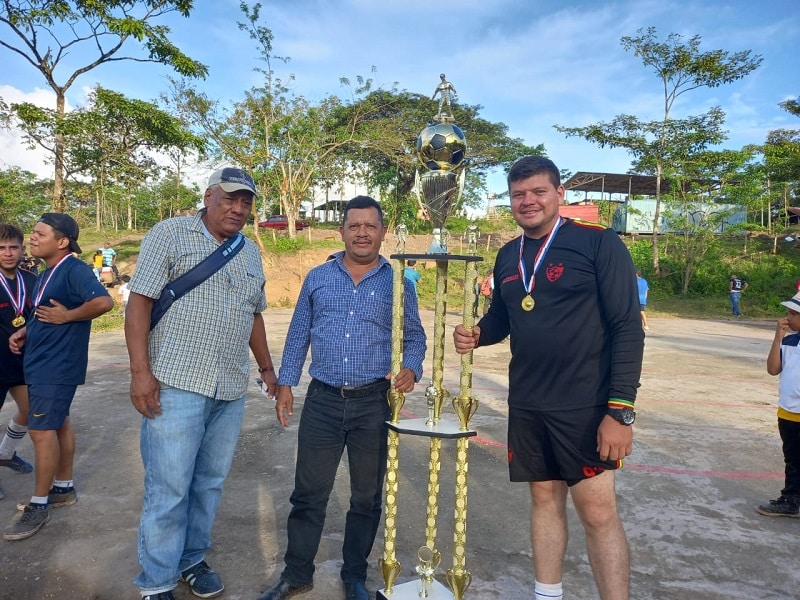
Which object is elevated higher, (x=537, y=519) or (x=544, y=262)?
(x=544, y=262)

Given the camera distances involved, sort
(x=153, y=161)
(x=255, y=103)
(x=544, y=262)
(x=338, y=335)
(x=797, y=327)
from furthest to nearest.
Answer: (x=255, y=103) < (x=153, y=161) < (x=797, y=327) < (x=338, y=335) < (x=544, y=262)

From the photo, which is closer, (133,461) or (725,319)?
(133,461)

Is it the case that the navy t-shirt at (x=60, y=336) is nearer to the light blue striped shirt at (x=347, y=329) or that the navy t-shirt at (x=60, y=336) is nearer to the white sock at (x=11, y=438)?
the white sock at (x=11, y=438)

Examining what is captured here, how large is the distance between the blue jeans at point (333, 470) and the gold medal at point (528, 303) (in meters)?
0.84

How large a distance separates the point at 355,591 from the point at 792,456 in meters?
3.15

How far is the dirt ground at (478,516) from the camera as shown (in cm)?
277

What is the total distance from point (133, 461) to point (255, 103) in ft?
64.5

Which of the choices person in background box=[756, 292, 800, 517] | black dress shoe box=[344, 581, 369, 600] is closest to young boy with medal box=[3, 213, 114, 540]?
black dress shoe box=[344, 581, 369, 600]

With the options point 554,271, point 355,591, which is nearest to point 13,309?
point 355,591

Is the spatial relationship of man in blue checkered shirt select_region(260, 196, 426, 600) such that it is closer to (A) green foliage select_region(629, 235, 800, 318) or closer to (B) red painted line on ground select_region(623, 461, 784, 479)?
(B) red painted line on ground select_region(623, 461, 784, 479)

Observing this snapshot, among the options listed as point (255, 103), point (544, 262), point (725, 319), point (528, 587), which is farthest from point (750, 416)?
point (255, 103)

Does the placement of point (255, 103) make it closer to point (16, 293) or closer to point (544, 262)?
point (16, 293)

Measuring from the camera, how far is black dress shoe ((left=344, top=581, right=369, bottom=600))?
102 inches

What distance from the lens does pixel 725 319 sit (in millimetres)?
18203
